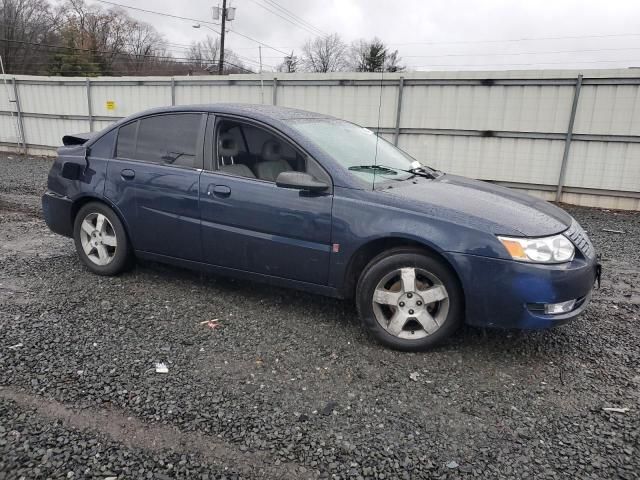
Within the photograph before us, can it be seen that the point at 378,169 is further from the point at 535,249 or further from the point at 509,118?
the point at 509,118

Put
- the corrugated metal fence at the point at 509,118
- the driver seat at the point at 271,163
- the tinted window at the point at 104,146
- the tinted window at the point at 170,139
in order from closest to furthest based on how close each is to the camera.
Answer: the driver seat at the point at 271,163
the tinted window at the point at 170,139
the tinted window at the point at 104,146
the corrugated metal fence at the point at 509,118

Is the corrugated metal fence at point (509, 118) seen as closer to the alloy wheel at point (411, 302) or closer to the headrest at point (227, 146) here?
the headrest at point (227, 146)

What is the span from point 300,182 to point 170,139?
1502 millimetres

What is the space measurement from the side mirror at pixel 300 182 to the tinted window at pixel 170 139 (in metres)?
1.00

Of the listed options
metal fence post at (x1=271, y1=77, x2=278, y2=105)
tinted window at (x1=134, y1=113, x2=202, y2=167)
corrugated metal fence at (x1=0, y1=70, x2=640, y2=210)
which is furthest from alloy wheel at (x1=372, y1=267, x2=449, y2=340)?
metal fence post at (x1=271, y1=77, x2=278, y2=105)

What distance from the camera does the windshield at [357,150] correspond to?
3571mm

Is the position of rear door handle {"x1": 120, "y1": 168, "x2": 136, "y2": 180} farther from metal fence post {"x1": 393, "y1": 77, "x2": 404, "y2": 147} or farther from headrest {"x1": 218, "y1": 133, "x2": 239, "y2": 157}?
metal fence post {"x1": 393, "y1": 77, "x2": 404, "y2": 147}

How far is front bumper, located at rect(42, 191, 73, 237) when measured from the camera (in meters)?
4.57

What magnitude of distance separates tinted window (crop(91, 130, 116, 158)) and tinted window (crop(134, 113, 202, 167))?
0.32 meters

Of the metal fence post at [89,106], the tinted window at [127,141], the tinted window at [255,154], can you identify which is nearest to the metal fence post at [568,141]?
the tinted window at [255,154]

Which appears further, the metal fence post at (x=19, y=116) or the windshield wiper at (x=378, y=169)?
the metal fence post at (x=19, y=116)

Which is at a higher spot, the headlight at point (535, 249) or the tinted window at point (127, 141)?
the tinted window at point (127, 141)

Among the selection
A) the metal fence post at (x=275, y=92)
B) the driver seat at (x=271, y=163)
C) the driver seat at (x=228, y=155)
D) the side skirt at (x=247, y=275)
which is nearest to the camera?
the side skirt at (x=247, y=275)

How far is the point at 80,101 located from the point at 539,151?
13.2m
